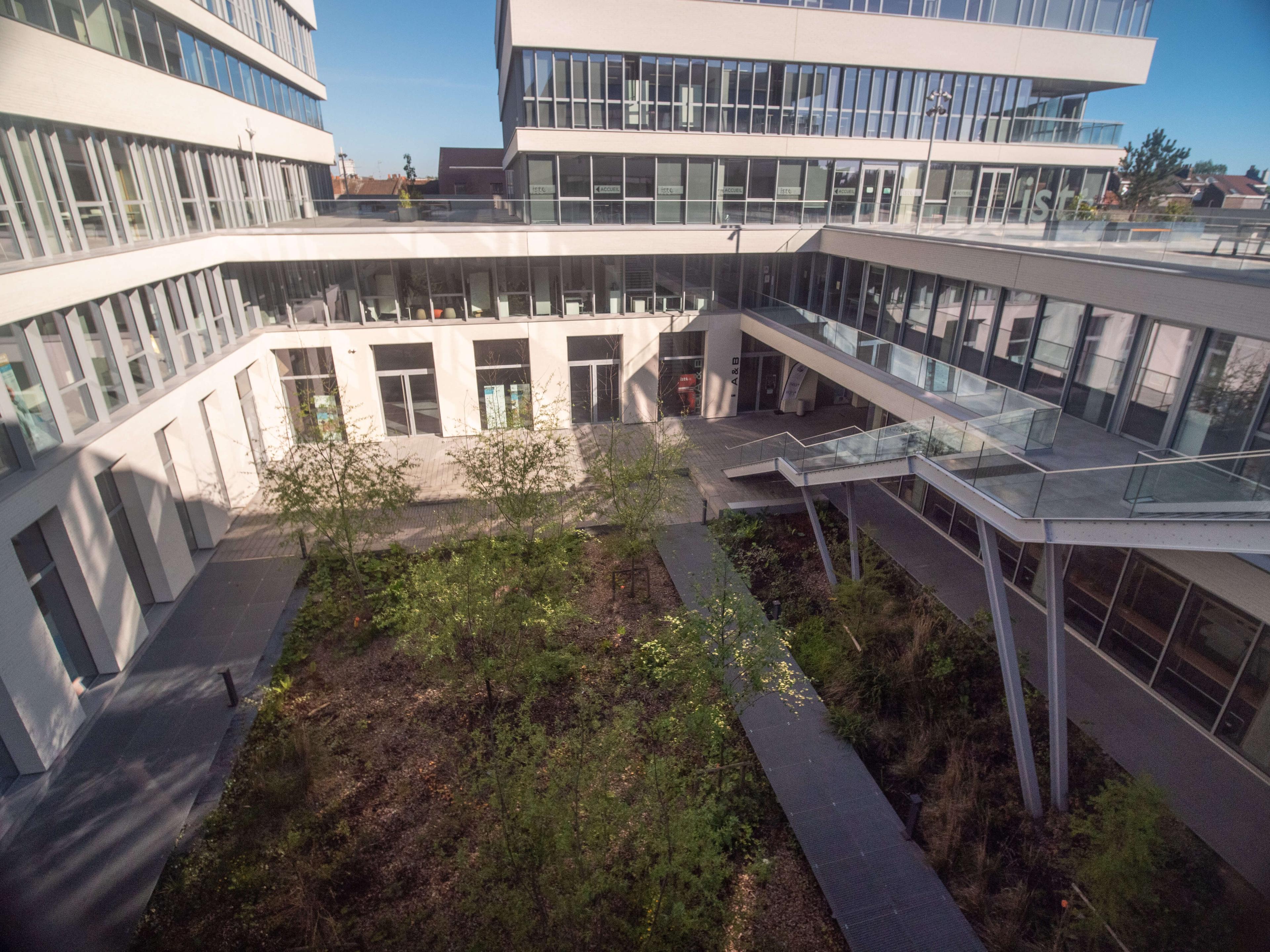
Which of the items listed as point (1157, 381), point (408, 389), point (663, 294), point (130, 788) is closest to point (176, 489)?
point (130, 788)

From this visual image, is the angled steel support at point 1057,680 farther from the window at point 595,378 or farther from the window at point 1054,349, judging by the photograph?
the window at point 595,378

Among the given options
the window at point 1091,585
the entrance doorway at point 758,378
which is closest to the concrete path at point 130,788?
the window at point 1091,585

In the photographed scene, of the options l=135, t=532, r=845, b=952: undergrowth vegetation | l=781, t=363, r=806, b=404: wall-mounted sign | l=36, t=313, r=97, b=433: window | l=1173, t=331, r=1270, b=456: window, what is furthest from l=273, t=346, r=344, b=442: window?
l=1173, t=331, r=1270, b=456: window

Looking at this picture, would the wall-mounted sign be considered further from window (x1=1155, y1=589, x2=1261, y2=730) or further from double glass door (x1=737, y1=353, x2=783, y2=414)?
window (x1=1155, y1=589, x2=1261, y2=730)

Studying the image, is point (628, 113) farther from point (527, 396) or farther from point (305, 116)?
point (305, 116)

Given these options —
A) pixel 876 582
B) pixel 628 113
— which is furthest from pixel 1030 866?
pixel 628 113

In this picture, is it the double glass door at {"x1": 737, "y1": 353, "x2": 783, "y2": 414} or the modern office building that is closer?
the modern office building

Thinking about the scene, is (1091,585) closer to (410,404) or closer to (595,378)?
(595,378)
